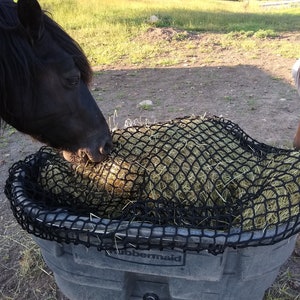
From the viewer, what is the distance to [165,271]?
1.29 meters

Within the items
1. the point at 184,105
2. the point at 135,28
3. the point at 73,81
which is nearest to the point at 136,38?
the point at 135,28

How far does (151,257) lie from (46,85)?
2.40 ft

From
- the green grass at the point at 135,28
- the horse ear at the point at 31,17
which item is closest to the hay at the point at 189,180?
the horse ear at the point at 31,17

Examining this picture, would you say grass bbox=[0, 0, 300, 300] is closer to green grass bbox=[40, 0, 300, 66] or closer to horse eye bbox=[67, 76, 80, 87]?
green grass bbox=[40, 0, 300, 66]

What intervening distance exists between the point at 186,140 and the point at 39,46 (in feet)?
2.18

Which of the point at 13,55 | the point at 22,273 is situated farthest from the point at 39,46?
the point at 22,273

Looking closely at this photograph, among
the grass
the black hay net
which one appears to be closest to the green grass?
the grass

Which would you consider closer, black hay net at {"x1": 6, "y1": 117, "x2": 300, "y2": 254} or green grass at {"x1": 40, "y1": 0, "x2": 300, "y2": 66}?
black hay net at {"x1": 6, "y1": 117, "x2": 300, "y2": 254}

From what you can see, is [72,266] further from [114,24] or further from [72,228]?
[114,24]

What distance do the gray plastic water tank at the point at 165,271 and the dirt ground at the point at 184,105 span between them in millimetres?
513

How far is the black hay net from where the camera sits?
3.96ft

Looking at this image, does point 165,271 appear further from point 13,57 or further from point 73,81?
point 13,57

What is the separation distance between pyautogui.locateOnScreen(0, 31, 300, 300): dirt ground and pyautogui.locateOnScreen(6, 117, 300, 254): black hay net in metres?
0.66

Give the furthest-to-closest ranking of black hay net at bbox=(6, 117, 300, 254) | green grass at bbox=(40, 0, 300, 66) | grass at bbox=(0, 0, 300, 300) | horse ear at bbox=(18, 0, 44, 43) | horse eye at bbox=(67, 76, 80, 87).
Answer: green grass at bbox=(40, 0, 300, 66) < grass at bbox=(0, 0, 300, 300) < horse eye at bbox=(67, 76, 80, 87) < horse ear at bbox=(18, 0, 44, 43) < black hay net at bbox=(6, 117, 300, 254)
